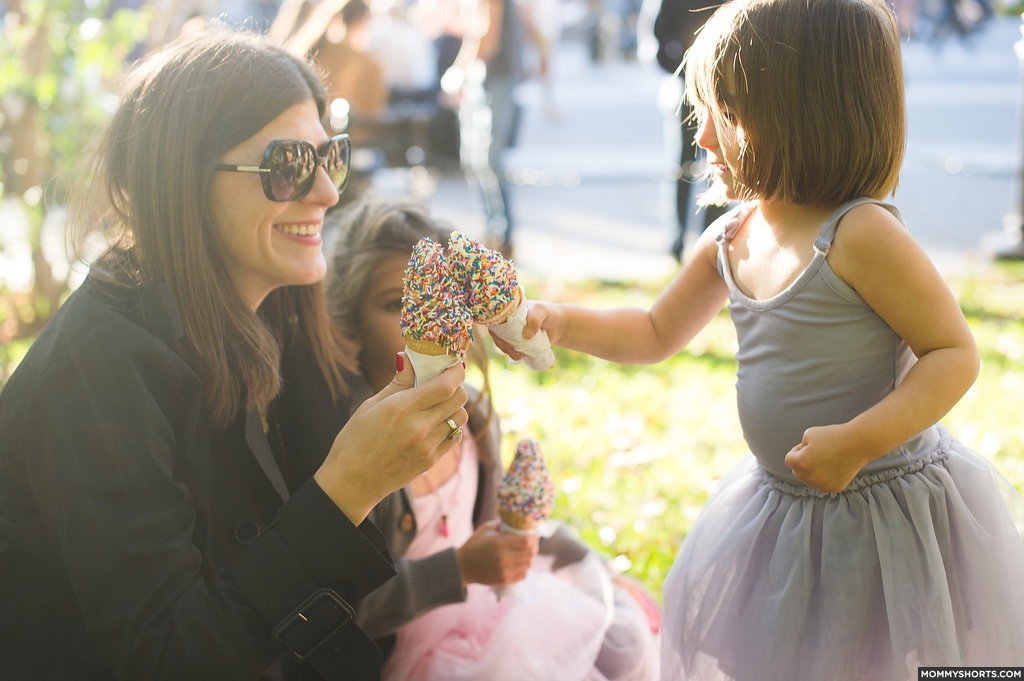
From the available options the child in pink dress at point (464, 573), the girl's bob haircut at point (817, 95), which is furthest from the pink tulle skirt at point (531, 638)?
the girl's bob haircut at point (817, 95)

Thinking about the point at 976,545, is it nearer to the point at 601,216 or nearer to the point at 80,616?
the point at 80,616

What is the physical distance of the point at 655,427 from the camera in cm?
427

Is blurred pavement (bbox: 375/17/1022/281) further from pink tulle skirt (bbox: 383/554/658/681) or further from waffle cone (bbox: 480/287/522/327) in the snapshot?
waffle cone (bbox: 480/287/522/327)

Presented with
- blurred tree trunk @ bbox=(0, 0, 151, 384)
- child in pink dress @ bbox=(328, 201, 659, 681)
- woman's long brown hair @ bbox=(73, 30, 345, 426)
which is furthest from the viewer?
blurred tree trunk @ bbox=(0, 0, 151, 384)

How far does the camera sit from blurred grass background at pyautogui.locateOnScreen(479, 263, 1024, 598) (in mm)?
3490

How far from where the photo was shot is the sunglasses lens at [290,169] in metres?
2.01

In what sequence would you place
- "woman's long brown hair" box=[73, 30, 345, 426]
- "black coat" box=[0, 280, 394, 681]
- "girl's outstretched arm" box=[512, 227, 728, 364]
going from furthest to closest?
1. "girl's outstretched arm" box=[512, 227, 728, 364]
2. "woman's long brown hair" box=[73, 30, 345, 426]
3. "black coat" box=[0, 280, 394, 681]

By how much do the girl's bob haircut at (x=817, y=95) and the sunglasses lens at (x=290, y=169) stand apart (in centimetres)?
79

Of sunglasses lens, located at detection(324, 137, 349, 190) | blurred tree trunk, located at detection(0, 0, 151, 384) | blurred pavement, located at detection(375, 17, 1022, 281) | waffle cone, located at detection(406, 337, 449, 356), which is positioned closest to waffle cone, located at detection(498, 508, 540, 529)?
waffle cone, located at detection(406, 337, 449, 356)

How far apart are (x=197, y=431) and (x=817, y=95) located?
124cm

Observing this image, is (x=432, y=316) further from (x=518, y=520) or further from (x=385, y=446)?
(x=518, y=520)

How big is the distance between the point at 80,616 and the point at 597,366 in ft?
11.0

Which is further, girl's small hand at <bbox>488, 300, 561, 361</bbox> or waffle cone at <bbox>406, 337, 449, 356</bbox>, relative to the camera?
girl's small hand at <bbox>488, 300, 561, 361</bbox>

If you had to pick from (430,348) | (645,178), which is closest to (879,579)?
(430,348)
